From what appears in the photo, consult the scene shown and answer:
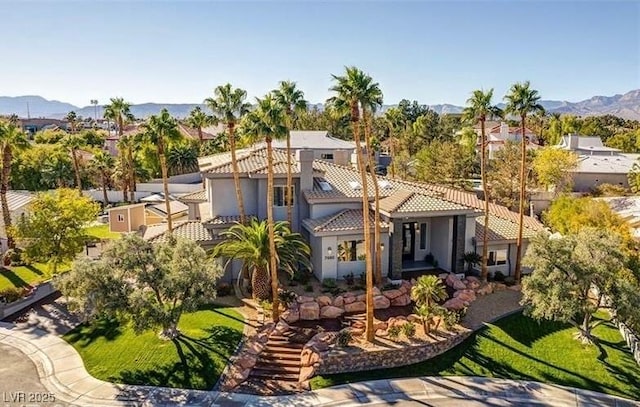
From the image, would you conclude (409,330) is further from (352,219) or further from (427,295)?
(352,219)

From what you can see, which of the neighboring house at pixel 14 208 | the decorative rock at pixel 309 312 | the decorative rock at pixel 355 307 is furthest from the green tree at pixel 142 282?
the neighboring house at pixel 14 208

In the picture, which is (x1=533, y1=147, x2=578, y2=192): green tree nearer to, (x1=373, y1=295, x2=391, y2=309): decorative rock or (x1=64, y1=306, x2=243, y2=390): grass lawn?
(x1=373, y1=295, x2=391, y2=309): decorative rock

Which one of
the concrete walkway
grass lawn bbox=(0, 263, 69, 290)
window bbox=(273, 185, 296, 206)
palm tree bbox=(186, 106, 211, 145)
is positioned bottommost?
the concrete walkway

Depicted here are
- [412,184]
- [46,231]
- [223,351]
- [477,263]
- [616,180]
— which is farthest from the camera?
[616,180]

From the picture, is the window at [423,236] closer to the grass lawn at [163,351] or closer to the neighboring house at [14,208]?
the grass lawn at [163,351]

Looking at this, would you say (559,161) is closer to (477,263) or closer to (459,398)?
(477,263)

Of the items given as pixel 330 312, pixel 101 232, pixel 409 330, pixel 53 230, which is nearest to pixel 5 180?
pixel 53 230

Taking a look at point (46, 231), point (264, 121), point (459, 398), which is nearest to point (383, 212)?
point (264, 121)

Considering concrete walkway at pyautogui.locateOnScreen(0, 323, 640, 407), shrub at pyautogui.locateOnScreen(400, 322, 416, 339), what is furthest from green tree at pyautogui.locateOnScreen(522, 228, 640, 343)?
shrub at pyautogui.locateOnScreen(400, 322, 416, 339)
